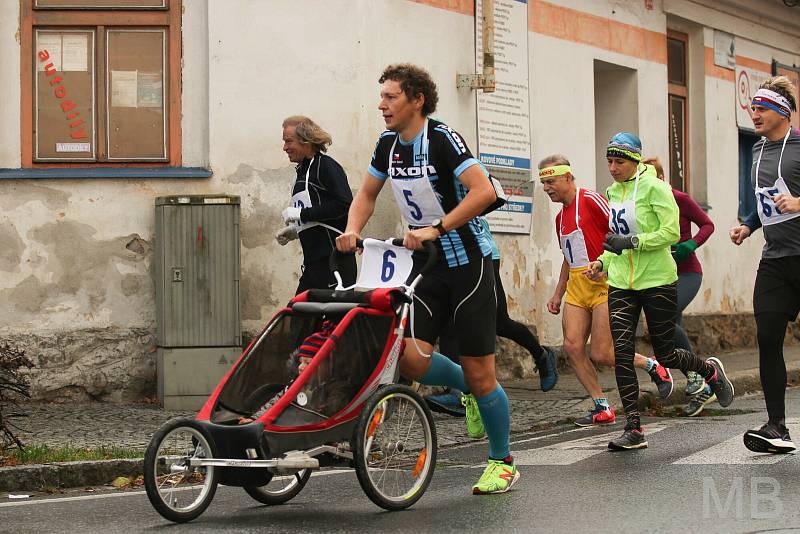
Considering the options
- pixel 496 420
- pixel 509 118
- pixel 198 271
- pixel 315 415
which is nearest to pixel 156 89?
pixel 198 271

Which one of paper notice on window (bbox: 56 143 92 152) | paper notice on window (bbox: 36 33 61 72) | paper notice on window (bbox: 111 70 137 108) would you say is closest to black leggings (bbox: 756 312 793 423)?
paper notice on window (bbox: 111 70 137 108)

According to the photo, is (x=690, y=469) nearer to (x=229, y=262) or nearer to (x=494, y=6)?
(x=229, y=262)

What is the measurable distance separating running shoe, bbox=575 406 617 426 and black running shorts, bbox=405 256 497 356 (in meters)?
3.37

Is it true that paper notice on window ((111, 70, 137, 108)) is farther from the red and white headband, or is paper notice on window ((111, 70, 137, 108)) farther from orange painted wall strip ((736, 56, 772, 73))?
orange painted wall strip ((736, 56, 772, 73))

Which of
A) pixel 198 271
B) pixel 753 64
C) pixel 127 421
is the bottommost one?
pixel 127 421

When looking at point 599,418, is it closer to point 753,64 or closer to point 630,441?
point 630,441

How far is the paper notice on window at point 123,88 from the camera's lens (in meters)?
11.4

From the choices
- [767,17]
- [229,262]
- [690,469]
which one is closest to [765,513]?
[690,469]

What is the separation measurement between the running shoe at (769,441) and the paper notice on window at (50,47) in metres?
6.48

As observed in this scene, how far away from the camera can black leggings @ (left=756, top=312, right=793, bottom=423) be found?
775 cm

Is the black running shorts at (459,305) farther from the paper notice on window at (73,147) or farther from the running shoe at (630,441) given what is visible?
the paper notice on window at (73,147)

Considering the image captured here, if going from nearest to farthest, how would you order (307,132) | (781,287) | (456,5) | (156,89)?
(781,287), (307,132), (156,89), (456,5)

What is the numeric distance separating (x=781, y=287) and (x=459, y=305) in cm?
217

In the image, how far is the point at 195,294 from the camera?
10875 mm
